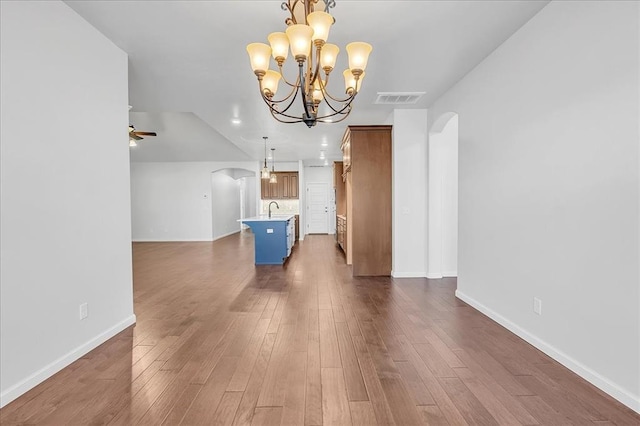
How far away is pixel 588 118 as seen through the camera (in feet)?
6.84

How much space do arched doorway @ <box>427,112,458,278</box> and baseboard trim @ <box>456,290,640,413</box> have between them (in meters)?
1.70

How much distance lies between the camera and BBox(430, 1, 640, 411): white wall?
73.1 inches

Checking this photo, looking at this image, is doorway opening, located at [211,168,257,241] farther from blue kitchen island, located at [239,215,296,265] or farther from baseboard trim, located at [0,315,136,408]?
baseboard trim, located at [0,315,136,408]

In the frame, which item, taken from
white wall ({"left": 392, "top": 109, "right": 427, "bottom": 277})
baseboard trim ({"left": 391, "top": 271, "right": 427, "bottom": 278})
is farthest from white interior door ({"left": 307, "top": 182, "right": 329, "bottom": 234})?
baseboard trim ({"left": 391, "top": 271, "right": 427, "bottom": 278})

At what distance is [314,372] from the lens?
86.4 inches

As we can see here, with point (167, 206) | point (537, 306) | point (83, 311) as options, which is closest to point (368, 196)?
point (537, 306)

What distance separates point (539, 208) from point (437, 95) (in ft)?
7.71

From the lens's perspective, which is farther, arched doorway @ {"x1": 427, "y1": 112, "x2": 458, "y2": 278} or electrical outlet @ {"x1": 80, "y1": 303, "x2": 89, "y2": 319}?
arched doorway @ {"x1": 427, "y1": 112, "x2": 458, "y2": 278}

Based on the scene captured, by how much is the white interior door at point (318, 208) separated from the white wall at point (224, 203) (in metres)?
2.72

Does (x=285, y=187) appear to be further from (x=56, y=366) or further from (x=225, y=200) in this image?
(x=56, y=366)

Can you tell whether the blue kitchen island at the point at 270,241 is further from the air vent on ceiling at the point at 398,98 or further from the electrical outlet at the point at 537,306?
the electrical outlet at the point at 537,306

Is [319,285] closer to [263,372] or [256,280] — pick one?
[256,280]

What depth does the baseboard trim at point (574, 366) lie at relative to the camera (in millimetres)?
1818

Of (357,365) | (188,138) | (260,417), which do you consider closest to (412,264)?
(357,365)
